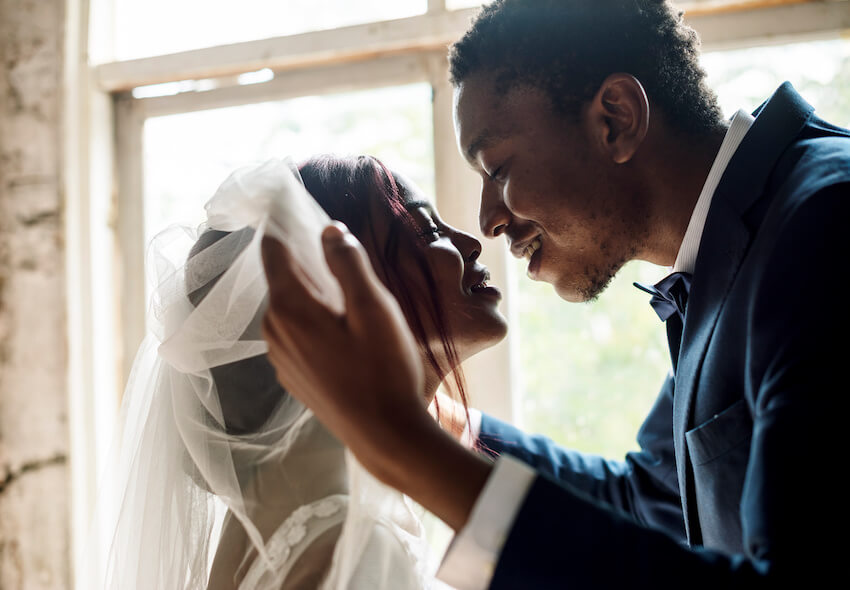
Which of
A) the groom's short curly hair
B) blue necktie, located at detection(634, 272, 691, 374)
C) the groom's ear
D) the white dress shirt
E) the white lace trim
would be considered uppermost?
the groom's short curly hair

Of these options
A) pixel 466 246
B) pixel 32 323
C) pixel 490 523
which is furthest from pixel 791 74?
pixel 32 323

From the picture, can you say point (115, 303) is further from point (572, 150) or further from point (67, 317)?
point (572, 150)

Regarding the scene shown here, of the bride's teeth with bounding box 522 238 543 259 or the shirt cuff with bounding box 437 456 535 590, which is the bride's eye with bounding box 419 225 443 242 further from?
the shirt cuff with bounding box 437 456 535 590

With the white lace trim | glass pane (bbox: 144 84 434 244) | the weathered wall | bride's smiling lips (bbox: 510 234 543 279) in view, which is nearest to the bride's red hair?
bride's smiling lips (bbox: 510 234 543 279)

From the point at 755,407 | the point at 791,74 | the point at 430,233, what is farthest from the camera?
the point at 791,74

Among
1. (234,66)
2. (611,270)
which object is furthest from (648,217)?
(234,66)

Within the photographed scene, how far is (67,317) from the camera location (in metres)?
2.05

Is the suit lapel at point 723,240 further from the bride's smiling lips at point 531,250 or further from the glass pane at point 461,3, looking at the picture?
the glass pane at point 461,3

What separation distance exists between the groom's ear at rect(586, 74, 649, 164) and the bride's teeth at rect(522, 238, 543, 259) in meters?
0.24

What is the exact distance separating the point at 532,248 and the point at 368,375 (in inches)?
33.0

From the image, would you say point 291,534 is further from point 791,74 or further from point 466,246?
point 791,74

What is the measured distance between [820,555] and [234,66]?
191cm

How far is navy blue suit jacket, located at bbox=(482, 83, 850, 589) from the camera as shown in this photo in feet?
2.37

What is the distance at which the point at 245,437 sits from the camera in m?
1.12
